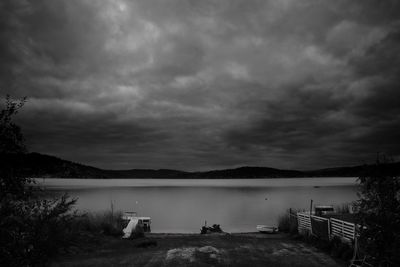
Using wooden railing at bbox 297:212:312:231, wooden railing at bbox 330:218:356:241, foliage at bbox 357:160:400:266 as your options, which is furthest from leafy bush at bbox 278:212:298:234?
foliage at bbox 357:160:400:266

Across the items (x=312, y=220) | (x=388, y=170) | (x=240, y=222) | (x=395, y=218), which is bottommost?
(x=240, y=222)

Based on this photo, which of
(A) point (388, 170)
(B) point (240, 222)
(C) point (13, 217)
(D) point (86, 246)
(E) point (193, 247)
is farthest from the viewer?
(B) point (240, 222)

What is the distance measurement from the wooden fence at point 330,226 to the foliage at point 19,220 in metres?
14.8

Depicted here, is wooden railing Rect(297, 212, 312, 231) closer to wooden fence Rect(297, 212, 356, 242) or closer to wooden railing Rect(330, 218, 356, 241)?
wooden fence Rect(297, 212, 356, 242)

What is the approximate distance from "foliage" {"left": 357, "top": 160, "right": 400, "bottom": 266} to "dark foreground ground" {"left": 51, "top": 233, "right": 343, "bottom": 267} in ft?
22.3

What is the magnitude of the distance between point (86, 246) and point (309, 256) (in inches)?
530

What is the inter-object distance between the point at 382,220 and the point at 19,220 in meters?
9.54

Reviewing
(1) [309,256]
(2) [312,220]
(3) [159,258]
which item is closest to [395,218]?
→ (1) [309,256]

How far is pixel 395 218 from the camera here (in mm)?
10016

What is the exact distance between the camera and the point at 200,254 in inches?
707

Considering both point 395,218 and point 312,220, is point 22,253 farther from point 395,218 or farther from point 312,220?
point 312,220

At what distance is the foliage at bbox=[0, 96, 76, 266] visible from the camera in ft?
21.9

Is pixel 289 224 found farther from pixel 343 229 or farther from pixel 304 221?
pixel 343 229

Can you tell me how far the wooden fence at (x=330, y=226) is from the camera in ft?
61.0
